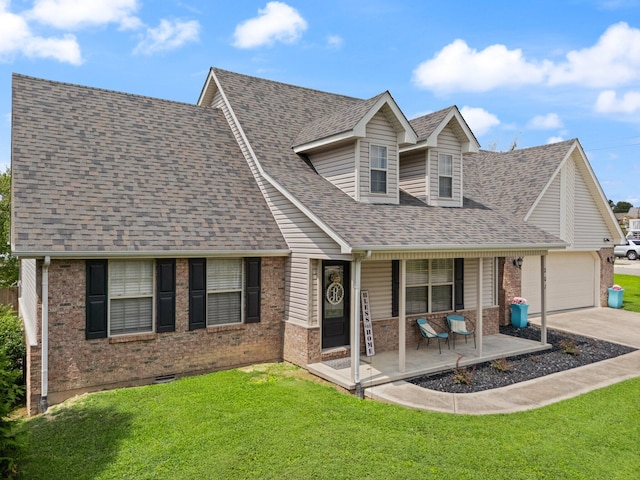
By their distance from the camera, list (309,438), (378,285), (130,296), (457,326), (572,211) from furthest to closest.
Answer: (572,211) → (457,326) → (378,285) → (130,296) → (309,438)

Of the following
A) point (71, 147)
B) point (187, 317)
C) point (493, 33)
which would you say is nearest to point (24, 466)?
point (187, 317)

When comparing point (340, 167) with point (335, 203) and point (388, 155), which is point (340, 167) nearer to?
point (388, 155)

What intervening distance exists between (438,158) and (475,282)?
3.99m

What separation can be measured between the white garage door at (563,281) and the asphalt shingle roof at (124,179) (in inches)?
425

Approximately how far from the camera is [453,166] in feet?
43.7

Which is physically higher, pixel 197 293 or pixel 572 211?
pixel 572 211

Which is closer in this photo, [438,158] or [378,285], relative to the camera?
[378,285]

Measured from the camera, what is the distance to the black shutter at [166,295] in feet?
30.9

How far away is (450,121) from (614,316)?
10.6 m

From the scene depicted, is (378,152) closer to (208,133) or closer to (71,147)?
(208,133)

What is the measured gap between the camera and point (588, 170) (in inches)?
693

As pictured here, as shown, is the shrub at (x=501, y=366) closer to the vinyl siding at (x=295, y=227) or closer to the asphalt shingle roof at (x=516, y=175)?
the vinyl siding at (x=295, y=227)

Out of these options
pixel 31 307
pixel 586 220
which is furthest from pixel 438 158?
pixel 31 307

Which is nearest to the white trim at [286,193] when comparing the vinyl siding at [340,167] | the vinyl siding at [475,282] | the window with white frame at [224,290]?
the vinyl siding at [340,167]
